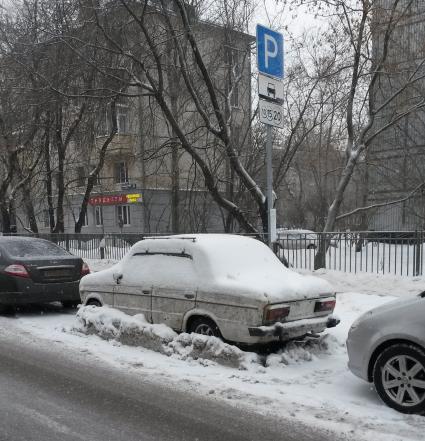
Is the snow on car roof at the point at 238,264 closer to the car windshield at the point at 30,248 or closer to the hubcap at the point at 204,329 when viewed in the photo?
the hubcap at the point at 204,329

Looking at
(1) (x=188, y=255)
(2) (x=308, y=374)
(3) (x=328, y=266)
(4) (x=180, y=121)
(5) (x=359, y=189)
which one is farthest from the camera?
(5) (x=359, y=189)

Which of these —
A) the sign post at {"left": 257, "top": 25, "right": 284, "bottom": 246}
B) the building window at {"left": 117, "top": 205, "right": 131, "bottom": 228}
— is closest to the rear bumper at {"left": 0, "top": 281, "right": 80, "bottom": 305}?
the sign post at {"left": 257, "top": 25, "right": 284, "bottom": 246}

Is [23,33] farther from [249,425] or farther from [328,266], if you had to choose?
[249,425]

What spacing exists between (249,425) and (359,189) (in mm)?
32226

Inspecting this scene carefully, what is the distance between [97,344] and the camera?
283 inches

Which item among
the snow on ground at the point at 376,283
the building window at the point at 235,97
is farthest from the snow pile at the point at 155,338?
the building window at the point at 235,97

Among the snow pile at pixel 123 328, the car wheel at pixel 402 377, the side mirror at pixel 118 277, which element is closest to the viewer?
the car wheel at pixel 402 377

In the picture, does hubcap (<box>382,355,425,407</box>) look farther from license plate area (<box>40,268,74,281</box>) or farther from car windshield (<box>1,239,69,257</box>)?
car windshield (<box>1,239,69,257</box>)

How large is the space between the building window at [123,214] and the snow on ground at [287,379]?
106 feet

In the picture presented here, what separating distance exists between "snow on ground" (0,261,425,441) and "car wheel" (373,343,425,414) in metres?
0.11

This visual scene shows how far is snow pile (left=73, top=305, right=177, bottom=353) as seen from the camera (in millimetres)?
6730

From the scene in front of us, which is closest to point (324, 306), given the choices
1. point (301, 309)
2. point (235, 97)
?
point (301, 309)

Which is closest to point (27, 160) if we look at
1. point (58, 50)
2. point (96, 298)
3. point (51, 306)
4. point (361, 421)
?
point (58, 50)

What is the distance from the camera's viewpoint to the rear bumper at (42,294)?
927 cm
